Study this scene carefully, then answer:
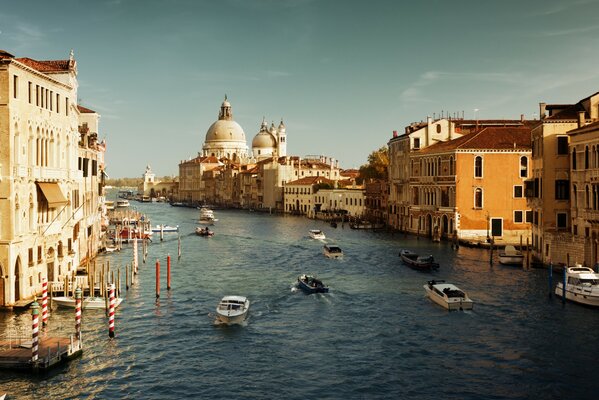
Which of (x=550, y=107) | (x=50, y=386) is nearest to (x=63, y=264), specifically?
(x=50, y=386)

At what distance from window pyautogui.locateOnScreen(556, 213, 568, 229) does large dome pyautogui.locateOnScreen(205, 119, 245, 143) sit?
12625 cm

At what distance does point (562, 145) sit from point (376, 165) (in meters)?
50.1

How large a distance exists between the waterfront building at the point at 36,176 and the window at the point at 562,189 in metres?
22.6

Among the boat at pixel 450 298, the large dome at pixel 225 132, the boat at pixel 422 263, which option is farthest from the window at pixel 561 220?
the large dome at pixel 225 132

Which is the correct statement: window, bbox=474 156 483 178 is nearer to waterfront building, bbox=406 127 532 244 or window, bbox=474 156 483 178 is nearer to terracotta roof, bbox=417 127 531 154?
waterfront building, bbox=406 127 532 244

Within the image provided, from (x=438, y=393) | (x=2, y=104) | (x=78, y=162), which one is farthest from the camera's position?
(x=78, y=162)

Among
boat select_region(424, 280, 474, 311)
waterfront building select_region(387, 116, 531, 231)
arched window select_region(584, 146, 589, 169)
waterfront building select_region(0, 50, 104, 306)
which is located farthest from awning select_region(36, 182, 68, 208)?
waterfront building select_region(387, 116, 531, 231)

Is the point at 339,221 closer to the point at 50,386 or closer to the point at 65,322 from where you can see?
the point at 65,322

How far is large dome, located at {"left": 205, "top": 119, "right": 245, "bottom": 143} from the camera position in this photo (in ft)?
502

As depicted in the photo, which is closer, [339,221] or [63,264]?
[63,264]

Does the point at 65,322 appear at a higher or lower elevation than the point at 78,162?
Result: lower

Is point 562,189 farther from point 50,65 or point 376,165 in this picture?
point 376,165

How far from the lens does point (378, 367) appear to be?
17.8 meters

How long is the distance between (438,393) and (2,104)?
16.7 meters
